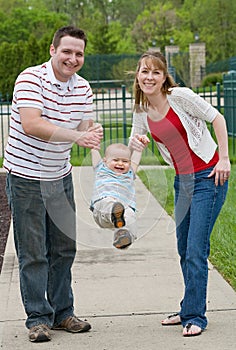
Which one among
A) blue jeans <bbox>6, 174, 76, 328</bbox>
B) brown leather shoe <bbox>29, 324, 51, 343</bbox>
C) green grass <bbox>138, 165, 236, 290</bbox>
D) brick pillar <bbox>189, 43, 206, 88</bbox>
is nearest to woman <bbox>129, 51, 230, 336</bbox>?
green grass <bbox>138, 165, 236, 290</bbox>

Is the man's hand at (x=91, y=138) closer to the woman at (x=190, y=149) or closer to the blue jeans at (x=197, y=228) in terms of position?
the woman at (x=190, y=149)

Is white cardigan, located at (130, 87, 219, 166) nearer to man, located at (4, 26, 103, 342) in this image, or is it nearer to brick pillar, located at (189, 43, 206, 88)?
man, located at (4, 26, 103, 342)

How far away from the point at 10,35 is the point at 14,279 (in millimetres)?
63744

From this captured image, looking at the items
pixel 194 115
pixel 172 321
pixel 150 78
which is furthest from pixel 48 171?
pixel 172 321

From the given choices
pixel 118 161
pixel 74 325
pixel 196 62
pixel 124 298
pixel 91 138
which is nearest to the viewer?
pixel 91 138

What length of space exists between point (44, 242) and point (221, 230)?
3443 mm

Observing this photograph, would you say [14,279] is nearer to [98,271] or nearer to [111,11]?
[98,271]

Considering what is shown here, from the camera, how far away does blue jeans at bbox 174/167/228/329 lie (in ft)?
15.9

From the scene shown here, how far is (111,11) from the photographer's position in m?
89.6

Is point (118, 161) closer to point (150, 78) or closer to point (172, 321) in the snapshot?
point (150, 78)

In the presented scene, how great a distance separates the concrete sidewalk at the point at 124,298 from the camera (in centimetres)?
485

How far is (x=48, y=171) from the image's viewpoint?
15.8ft

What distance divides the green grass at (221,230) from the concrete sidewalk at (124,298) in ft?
0.32

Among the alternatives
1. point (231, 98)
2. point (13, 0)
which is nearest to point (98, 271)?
point (231, 98)
